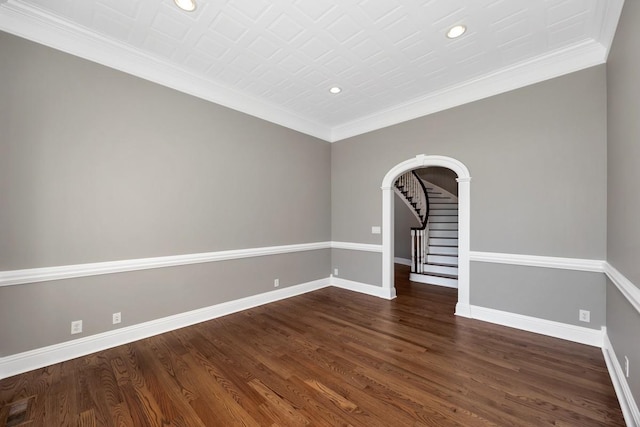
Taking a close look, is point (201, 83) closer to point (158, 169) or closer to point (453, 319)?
point (158, 169)

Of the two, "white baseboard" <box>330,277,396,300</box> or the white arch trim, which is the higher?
the white arch trim

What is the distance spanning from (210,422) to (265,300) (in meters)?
2.40

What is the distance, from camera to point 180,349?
2.73m

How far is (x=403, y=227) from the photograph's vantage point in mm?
8211

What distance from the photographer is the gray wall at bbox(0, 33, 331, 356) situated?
2307 millimetres

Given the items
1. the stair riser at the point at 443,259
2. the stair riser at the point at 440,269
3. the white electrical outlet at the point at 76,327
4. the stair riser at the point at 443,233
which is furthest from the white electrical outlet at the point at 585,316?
the white electrical outlet at the point at 76,327

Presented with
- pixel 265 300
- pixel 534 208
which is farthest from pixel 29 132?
pixel 534 208

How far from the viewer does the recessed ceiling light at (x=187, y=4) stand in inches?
86.7

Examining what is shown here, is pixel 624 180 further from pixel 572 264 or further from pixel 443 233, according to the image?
pixel 443 233

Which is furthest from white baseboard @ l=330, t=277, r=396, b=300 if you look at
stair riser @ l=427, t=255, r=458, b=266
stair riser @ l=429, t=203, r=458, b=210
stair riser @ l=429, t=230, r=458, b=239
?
stair riser @ l=429, t=203, r=458, b=210

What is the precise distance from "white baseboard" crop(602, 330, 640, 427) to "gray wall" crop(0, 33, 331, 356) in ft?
12.9

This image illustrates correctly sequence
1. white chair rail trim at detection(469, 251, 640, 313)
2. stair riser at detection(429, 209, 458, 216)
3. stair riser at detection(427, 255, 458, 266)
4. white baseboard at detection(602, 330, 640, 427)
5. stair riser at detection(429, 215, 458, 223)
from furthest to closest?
stair riser at detection(429, 209, 458, 216)
stair riser at detection(429, 215, 458, 223)
stair riser at detection(427, 255, 458, 266)
white chair rail trim at detection(469, 251, 640, 313)
white baseboard at detection(602, 330, 640, 427)

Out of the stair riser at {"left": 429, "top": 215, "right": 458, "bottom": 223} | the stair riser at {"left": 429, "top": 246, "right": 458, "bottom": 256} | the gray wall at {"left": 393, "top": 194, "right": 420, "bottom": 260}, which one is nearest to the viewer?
the stair riser at {"left": 429, "top": 246, "right": 458, "bottom": 256}

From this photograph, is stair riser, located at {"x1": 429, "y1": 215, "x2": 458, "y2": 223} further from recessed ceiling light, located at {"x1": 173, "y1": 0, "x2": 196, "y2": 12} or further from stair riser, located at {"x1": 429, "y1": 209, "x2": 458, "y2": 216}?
recessed ceiling light, located at {"x1": 173, "y1": 0, "x2": 196, "y2": 12}
